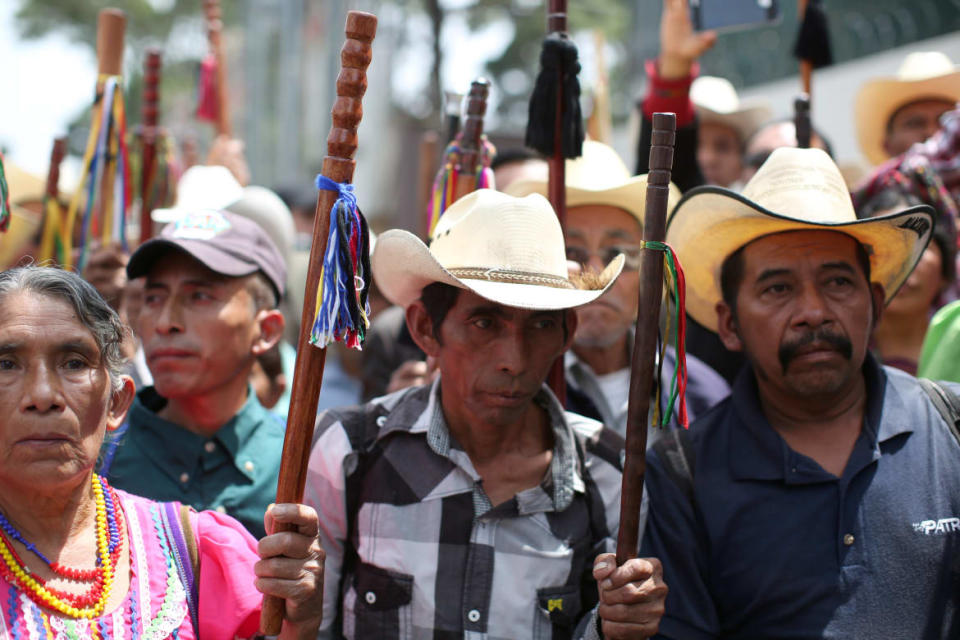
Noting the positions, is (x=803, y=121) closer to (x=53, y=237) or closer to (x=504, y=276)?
(x=504, y=276)

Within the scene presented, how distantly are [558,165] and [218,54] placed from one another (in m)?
2.92

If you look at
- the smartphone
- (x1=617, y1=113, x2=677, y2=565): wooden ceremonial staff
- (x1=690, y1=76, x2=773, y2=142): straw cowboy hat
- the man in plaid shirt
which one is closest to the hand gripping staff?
(x1=617, y1=113, x2=677, y2=565): wooden ceremonial staff

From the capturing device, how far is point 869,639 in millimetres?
2658

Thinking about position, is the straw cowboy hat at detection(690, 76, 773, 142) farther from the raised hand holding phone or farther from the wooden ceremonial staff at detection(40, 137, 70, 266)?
the wooden ceremonial staff at detection(40, 137, 70, 266)

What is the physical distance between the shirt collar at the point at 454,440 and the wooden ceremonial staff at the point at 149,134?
1946mm

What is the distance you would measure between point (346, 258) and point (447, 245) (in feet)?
2.12

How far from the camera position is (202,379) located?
332 centimetres

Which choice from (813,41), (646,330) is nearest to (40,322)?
(646,330)

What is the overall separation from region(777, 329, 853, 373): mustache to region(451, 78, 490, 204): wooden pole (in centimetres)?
119

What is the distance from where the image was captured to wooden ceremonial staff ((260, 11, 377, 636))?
7.58ft

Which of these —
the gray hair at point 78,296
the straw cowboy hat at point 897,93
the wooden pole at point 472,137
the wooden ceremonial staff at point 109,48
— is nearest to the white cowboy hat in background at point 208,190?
the wooden ceremonial staff at point 109,48

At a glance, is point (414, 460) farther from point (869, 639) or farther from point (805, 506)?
point (869, 639)

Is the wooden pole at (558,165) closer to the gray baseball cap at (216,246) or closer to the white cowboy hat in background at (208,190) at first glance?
the gray baseball cap at (216,246)

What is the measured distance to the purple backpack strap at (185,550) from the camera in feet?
7.89
